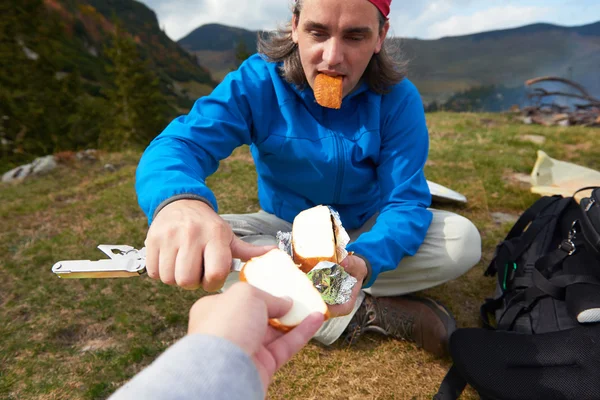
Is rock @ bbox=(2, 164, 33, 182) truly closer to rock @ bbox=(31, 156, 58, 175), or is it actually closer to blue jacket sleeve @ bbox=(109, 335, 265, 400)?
rock @ bbox=(31, 156, 58, 175)

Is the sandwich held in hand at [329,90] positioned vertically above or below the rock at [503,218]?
above

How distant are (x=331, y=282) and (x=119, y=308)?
6.61ft

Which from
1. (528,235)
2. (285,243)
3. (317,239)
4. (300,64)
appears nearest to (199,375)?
(317,239)

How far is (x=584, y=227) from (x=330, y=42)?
5.56 feet

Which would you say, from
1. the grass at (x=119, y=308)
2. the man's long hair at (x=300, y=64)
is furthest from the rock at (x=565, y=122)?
the man's long hair at (x=300, y=64)

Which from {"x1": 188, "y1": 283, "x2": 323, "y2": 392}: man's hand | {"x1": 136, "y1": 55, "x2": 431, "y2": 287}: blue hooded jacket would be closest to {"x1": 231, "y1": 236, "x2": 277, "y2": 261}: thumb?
{"x1": 188, "y1": 283, "x2": 323, "y2": 392}: man's hand

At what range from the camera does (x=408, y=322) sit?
7.70ft

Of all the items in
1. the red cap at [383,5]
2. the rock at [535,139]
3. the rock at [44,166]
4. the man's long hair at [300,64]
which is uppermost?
the red cap at [383,5]

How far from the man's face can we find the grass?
1630mm

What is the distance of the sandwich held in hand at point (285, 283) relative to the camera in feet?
3.81

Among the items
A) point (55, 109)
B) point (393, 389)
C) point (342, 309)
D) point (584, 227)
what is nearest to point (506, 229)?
point (584, 227)

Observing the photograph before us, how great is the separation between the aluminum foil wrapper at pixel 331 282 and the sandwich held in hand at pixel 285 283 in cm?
6

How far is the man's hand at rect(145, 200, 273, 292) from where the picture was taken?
1150 millimetres

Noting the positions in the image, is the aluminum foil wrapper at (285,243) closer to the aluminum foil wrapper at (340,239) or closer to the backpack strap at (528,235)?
the aluminum foil wrapper at (340,239)
